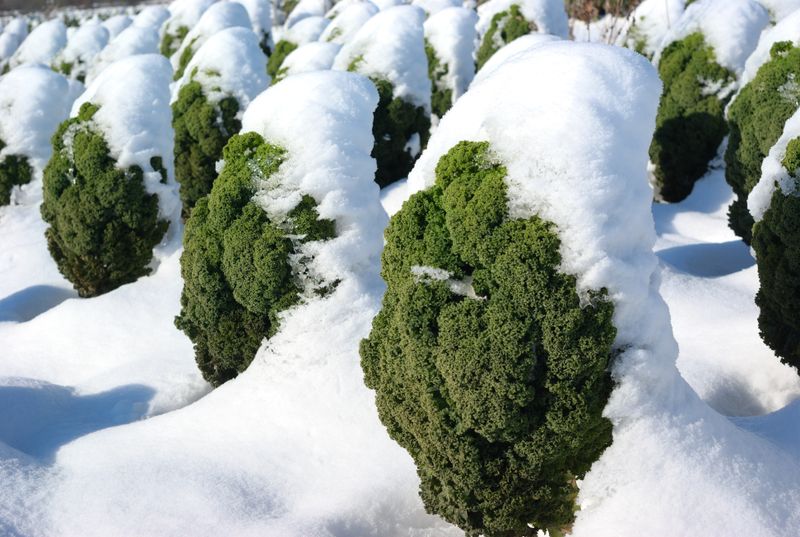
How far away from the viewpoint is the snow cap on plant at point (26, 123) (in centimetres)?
1232

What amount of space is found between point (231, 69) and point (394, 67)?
2.75 metres

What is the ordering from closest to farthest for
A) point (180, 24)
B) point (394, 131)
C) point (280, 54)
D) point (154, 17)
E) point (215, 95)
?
1. point (215, 95)
2. point (394, 131)
3. point (280, 54)
4. point (180, 24)
5. point (154, 17)

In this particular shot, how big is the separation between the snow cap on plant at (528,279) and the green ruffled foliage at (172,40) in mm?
20824

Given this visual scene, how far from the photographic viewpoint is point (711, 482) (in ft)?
14.6

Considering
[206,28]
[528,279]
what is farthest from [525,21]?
[528,279]

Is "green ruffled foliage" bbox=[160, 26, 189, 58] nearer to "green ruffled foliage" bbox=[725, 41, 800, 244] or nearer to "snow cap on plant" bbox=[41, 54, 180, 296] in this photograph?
"snow cap on plant" bbox=[41, 54, 180, 296]

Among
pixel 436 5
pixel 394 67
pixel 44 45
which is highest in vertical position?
pixel 394 67

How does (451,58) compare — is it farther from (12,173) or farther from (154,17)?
(154,17)

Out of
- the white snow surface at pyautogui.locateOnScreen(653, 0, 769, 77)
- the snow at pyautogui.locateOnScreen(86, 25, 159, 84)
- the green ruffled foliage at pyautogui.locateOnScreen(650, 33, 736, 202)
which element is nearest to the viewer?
the white snow surface at pyautogui.locateOnScreen(653, 0, 769, 77)

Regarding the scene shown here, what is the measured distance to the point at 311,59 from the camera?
13141mm

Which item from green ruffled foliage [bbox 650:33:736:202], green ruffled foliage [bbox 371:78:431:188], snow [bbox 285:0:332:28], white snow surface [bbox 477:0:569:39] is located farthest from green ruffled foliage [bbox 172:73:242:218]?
snow [bbox 285:0:332:28]

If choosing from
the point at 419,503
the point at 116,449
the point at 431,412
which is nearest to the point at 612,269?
the point at 431,412

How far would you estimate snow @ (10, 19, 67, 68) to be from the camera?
27422 mm

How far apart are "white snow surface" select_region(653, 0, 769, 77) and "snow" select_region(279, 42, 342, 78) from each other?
617 cm
